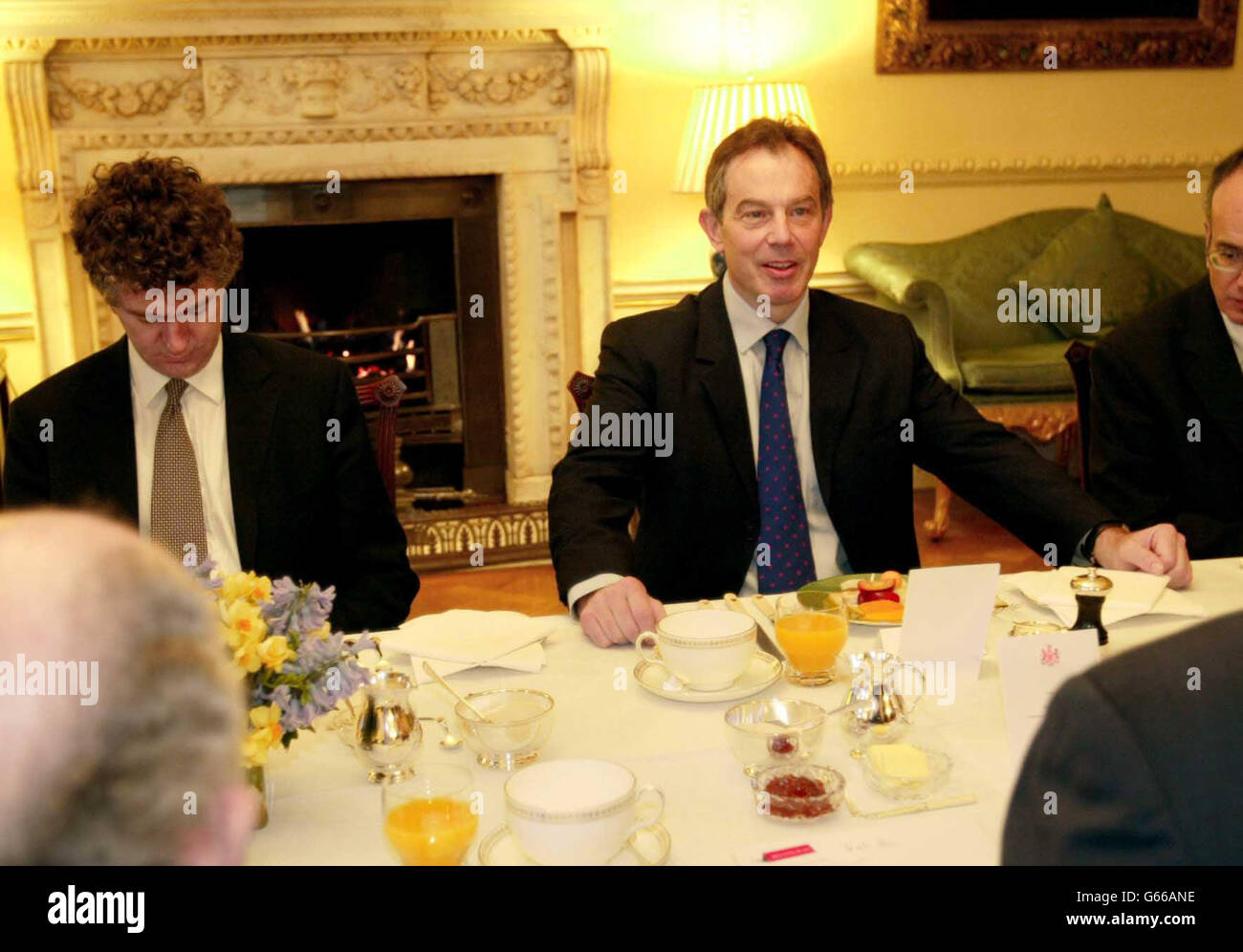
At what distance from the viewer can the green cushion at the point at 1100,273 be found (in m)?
5.30

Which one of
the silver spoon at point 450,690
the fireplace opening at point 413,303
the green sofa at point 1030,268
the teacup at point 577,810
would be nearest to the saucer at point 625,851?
the teacup at point 577,810

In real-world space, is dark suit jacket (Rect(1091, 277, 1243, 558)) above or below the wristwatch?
above

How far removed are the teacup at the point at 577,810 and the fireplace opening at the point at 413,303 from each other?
3.87 metres

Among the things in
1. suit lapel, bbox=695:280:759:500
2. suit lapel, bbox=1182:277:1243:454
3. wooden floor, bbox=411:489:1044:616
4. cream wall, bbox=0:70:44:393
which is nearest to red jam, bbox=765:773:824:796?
suit lapel, bbox=695:280:759:500

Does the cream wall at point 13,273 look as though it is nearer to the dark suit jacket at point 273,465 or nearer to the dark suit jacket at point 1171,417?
the dark suit jacket at point 273,465

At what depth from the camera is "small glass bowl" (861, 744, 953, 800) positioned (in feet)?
4.40

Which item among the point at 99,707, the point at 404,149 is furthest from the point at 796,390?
the point at 404,149

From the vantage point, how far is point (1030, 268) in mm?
5348

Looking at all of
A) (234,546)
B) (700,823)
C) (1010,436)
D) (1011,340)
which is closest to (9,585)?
(700,823)

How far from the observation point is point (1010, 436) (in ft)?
7.87

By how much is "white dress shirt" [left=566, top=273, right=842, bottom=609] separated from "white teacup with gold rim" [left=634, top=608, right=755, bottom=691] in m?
0.70

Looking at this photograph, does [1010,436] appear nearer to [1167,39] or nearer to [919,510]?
[919,510]

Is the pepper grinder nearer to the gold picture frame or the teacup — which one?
the teacup

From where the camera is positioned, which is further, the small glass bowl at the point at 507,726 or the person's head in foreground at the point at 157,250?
the person's head in foreground at the point at 157,250
